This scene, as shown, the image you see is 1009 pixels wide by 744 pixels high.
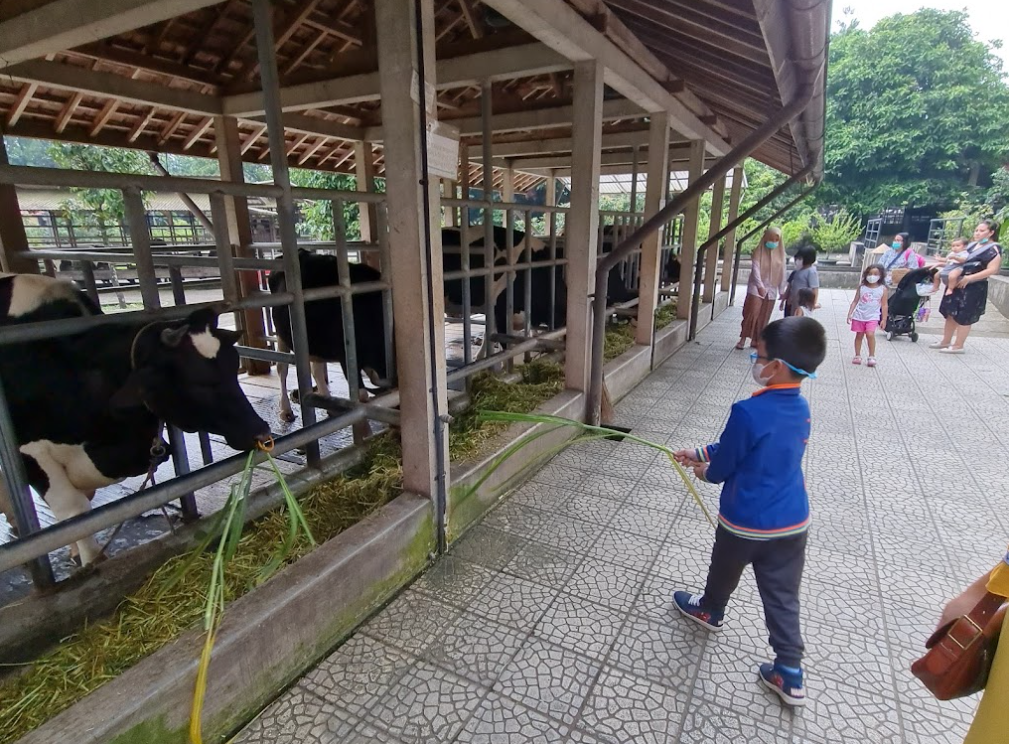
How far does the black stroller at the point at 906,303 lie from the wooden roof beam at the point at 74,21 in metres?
8.22

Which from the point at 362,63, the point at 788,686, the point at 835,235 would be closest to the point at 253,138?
the point at 362,63

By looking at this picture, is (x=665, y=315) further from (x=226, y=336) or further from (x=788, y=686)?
(x=226, y=336)

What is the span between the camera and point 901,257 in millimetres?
8016

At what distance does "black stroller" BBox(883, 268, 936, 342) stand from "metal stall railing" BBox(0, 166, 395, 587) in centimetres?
741

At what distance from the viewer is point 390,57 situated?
2160 mm

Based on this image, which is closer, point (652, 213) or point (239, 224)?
point (652, 213)

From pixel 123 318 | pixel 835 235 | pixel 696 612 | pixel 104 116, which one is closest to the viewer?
pixel 123 318

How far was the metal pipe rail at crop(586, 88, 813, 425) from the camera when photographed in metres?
3.27

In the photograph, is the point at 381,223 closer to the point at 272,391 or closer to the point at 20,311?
the point at 20,311

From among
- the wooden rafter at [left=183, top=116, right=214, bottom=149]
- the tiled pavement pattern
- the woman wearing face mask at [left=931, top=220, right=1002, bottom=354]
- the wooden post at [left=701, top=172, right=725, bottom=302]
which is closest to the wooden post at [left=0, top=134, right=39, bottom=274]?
the wooden rafter at [left=183, top=116, right=214, bottom=149]

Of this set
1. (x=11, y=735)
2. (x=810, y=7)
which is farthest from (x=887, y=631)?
(x=11, y=735)

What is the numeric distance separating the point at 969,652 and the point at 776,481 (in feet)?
2.45

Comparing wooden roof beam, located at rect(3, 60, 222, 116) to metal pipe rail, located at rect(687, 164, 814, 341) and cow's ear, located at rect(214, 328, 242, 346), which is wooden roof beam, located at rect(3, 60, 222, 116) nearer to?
cow's ear, located at rect(214, 328, 242, 346)

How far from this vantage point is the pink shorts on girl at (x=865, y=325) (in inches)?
236
